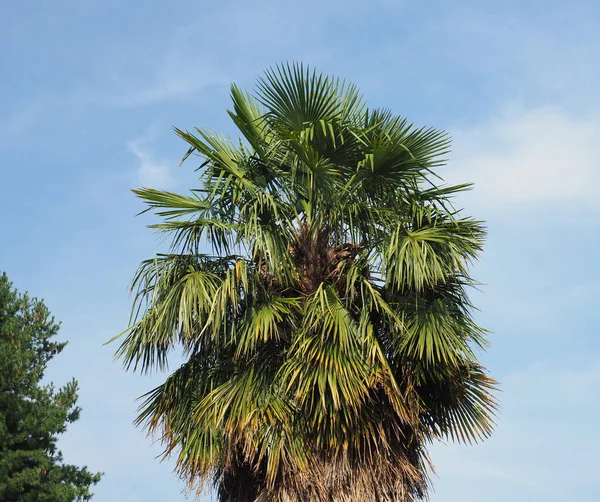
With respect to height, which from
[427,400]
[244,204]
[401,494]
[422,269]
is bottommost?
[401,494]

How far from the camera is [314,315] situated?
894cm

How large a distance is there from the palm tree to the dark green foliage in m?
5.72

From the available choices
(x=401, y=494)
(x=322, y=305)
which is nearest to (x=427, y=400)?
(x=401, y=494)

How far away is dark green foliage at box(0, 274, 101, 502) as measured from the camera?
14062 mm

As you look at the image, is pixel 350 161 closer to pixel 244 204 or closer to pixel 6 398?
pixel 244 204

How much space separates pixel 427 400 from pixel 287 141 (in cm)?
335

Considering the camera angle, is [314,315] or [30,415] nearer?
[314,315]

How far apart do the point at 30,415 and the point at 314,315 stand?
789 centimetres

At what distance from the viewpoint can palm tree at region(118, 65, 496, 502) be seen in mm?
8633

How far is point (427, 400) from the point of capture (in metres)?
9.39

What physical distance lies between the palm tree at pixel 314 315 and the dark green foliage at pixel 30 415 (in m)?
5.72

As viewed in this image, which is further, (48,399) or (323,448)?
(48,399)

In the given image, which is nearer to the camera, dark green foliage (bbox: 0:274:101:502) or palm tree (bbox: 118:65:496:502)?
palm tree (bbox: 118:65:496:502)

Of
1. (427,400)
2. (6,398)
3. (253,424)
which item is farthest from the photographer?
(6,398)
